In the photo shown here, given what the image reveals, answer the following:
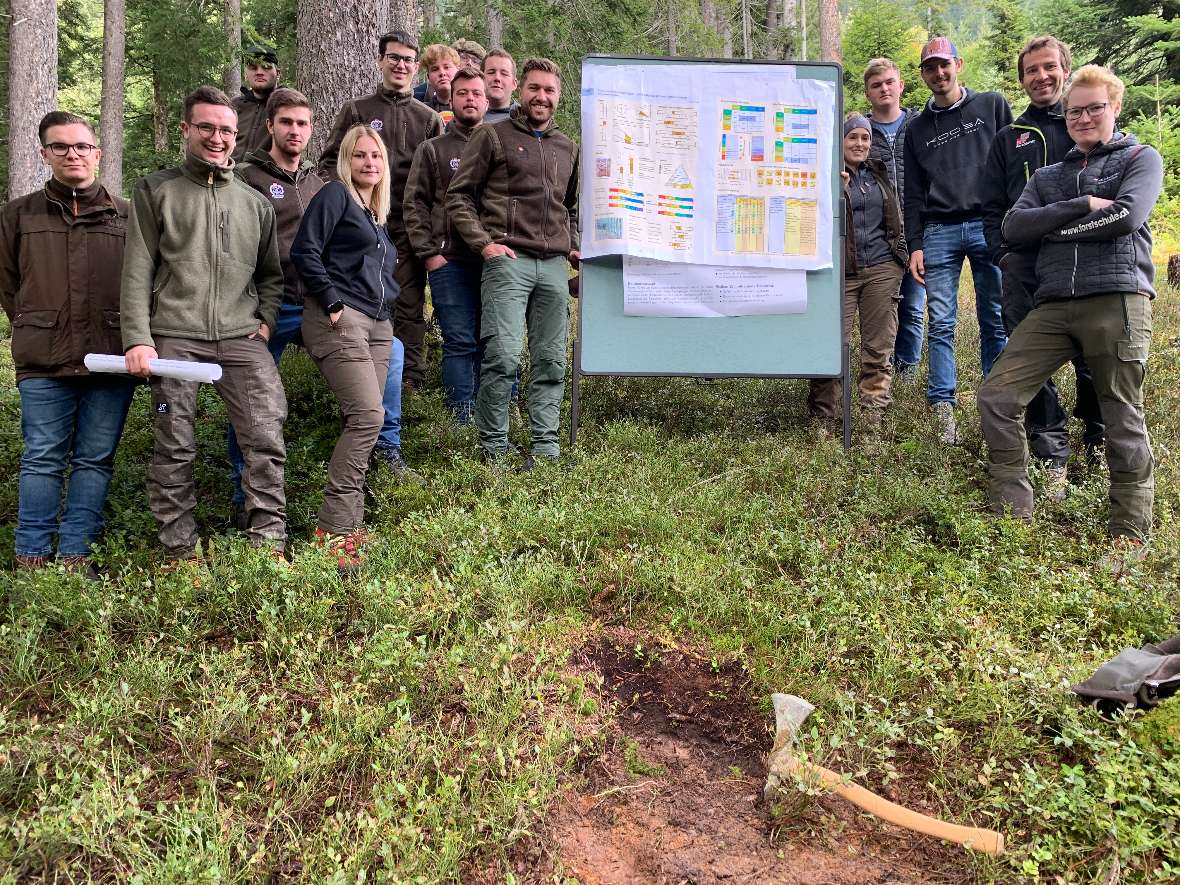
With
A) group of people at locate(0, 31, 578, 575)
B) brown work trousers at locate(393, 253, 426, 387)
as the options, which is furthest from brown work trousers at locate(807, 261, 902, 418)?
brown work trousers at locate(393, 253, 426, 387)

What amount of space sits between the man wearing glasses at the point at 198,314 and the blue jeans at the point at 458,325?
182 cm

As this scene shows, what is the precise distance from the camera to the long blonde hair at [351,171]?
209 inches

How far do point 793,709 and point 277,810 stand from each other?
195cm


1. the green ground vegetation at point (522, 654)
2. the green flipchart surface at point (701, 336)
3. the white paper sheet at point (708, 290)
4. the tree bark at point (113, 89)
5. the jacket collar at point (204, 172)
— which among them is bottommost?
the green ground vegetation at point (522, 654)

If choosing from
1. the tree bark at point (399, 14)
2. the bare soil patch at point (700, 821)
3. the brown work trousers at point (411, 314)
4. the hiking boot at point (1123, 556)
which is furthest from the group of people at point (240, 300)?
the tree bark at point (399, 14)

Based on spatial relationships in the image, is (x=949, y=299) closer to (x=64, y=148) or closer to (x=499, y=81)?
(x=499, y=81)

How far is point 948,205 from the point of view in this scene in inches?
267

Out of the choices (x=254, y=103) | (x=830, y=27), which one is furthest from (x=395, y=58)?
(x=830, y=27)

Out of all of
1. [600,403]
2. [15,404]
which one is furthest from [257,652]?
[15,404]

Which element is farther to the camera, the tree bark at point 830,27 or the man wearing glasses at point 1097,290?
the tree bark at point 830,27

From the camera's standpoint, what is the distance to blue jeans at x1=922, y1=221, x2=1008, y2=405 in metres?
6.79

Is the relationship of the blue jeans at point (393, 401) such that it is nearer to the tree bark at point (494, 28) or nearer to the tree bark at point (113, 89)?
the tree bark at point (113, 89)

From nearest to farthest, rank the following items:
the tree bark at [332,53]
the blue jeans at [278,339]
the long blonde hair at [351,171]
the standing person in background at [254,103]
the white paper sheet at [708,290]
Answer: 1. the long blonde hair at [351,171]
2. the blue jeans at [278,339]
3. the white paper sheet at [708,290]
4. the standing person in background at [254,103]
5. the tree bark at [332,53]

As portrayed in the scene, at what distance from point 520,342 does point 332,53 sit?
3644mm
